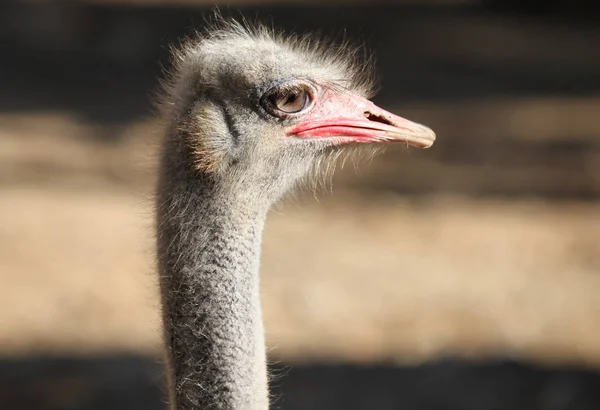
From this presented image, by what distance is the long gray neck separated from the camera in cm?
300

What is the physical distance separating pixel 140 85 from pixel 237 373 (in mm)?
8728

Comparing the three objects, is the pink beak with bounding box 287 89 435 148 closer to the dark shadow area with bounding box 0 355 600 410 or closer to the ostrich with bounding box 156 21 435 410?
the ostrich with bounding box 156 21 435 410

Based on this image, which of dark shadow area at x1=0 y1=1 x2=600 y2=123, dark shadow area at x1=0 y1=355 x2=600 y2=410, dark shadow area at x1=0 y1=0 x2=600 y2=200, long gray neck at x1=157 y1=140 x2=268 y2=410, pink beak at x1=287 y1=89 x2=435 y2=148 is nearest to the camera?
long gray neck at x1=157 y1=140 x2=268 y2=410

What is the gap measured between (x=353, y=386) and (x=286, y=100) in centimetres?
334

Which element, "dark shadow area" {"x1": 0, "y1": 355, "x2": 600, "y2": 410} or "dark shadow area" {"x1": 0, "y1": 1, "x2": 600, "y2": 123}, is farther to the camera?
"dark shadow area" {"x1": 0, "y1": 1, "x2": 600, "y2": 123}

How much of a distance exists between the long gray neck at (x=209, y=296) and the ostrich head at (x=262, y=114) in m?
0.07

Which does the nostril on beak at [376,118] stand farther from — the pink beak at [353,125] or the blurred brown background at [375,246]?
the blurred brown background at [375,246]

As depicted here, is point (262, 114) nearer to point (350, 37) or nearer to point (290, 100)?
point (290, 100)

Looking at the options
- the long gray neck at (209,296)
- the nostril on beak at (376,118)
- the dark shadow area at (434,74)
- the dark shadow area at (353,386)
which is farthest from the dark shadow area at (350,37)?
the long gray neck at (209,296)

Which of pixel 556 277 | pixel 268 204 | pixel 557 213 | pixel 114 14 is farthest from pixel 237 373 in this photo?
pixel 114 14

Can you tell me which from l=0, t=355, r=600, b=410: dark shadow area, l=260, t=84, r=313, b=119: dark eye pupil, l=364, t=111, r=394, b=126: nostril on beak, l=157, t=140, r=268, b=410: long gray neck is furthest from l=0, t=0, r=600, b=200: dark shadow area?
l=157, t=140, r=268, b=410: long gray neck

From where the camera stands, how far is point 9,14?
14070 mm

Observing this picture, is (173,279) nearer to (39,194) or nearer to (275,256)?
(275,256)

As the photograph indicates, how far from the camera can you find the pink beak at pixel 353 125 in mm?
3283
